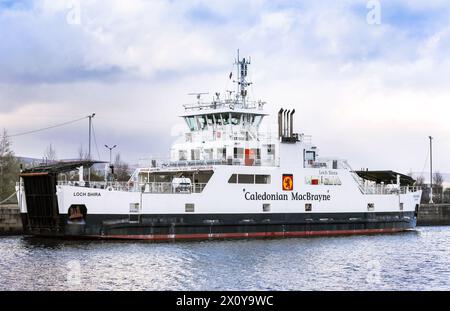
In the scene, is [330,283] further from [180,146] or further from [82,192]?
[180,146]

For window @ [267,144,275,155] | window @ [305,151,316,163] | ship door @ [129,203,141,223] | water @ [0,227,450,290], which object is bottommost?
water @ [0,227,450,290]

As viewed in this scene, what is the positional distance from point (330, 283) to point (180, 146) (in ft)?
69.8

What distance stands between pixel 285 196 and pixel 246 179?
9.11ft

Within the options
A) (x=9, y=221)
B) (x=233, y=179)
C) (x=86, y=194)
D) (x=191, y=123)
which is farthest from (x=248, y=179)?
(x=9, y=221)

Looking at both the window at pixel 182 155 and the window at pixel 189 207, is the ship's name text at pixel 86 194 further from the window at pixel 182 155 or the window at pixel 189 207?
the window at pixel 182 155

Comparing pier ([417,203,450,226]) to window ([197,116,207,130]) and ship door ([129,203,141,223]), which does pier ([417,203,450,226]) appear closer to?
window ([197,116,207,130])

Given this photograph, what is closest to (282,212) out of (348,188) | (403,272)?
(348,188)

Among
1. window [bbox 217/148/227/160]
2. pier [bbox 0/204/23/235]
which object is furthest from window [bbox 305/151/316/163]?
pier [bbox 0/204/23/235]

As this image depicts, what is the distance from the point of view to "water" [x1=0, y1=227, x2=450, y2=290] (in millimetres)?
28125

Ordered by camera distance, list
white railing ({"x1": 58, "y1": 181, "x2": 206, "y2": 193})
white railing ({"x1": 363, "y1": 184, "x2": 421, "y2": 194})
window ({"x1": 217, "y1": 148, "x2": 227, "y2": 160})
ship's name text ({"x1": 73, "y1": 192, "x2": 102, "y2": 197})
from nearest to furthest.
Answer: ship's name text ({"x1": 73, "y1": 192, "x2": 102, "y2": 197}), white railing ({"x1": 58, "y1": 181, "x2": 206, "y2": 193}), window ({"x1": 217, "y1": 148, "x2": 227, "y2": 160}), white railing ({"x1": 363, "y1": 184, "x2": 421, "y2": 194})

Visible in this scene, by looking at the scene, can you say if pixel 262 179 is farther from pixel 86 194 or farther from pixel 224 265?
pixel 224 265

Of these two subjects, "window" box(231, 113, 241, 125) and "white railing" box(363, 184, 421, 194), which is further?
"white railing" box(363, 184, 421, 194)

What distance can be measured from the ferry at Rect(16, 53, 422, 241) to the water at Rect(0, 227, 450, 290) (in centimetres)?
176

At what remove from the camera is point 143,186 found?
42781 millimetres
